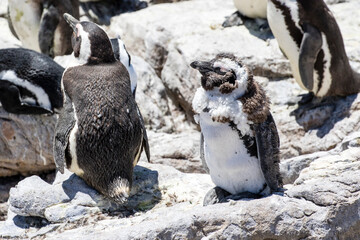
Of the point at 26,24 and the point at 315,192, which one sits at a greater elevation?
the point at 315,192

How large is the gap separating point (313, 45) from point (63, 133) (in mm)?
3153

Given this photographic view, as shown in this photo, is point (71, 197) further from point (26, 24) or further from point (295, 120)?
point (26, 24)

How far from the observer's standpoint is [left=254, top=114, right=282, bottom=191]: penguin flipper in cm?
398

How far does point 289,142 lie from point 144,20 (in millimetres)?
2986

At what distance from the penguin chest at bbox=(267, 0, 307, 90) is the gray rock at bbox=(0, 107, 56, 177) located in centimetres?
242

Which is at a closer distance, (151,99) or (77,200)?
(77,200)

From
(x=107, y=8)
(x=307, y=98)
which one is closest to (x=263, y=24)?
(x=307, y=98)

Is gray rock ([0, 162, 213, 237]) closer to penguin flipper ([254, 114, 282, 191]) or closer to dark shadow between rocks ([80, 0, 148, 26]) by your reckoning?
penguin flipper ([254, 114, 282, 191])

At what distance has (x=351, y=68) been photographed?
7465 mm

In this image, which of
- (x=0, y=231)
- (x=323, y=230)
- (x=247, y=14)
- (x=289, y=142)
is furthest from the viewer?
(x=247, y=14)

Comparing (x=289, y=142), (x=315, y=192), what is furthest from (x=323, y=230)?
(x=289, y=142)

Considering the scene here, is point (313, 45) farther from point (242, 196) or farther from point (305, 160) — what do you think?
point (242, 196)

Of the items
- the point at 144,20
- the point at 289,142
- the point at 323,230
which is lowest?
the point at 289,142

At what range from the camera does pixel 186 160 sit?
6742 millimetres
